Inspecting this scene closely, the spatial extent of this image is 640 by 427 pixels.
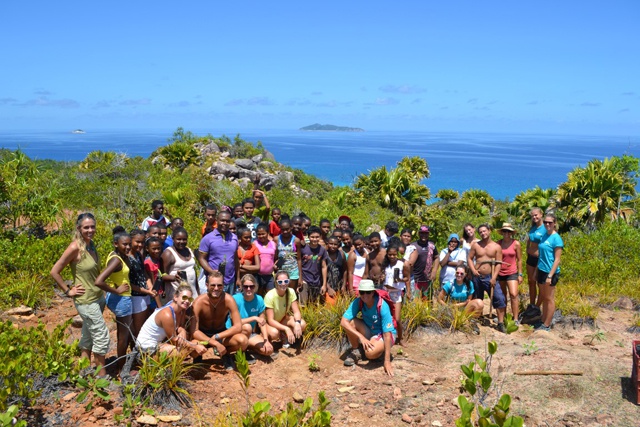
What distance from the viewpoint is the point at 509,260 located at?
24.7ft

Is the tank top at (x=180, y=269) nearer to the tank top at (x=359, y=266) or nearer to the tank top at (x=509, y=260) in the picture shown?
the tank top at (x=359, y=266)

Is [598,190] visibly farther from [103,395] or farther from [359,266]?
[103,395]

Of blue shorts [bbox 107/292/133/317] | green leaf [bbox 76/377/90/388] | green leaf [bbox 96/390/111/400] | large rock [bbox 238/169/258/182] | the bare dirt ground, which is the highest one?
large rock [bbox 238/169/258/182]

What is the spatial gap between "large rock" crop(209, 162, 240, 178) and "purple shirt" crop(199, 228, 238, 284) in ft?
80.4

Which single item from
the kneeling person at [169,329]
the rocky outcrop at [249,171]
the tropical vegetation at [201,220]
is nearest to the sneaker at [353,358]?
the tropical vegetation at [201,220]

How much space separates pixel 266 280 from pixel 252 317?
3.23ft

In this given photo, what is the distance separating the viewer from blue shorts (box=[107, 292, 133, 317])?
541 centimetres

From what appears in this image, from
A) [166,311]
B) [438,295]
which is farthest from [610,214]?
[166,311]

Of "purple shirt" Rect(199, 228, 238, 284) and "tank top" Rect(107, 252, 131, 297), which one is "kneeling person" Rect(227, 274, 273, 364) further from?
"tank top" Rect(107, 252, 131, 297)

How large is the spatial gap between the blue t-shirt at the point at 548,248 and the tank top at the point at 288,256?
11.6 feet

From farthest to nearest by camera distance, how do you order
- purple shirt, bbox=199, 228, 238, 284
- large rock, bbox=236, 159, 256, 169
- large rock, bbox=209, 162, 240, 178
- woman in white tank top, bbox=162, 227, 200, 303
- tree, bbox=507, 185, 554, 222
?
1. large rock, bbox=236, 159, 256, 169
2. large rock, bbox=209, 162, 240, 178
3. tree, bbox=507, 185, 554, 222
4. purple shirt, bbox=199, 228, 238, 284
5. woman in white tank top, bbox=162, 227, 200, 303

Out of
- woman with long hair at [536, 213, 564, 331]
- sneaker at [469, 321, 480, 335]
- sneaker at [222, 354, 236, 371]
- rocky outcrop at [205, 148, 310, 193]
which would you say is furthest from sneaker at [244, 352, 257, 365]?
rocky outcrop at [205, 148, 310, 193]

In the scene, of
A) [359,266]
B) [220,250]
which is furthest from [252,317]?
[359,266]

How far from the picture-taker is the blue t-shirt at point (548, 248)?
23.3 ft
